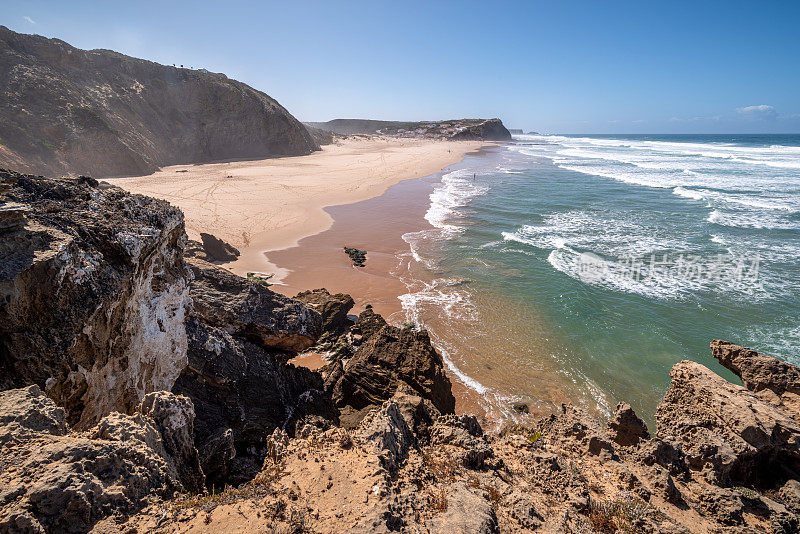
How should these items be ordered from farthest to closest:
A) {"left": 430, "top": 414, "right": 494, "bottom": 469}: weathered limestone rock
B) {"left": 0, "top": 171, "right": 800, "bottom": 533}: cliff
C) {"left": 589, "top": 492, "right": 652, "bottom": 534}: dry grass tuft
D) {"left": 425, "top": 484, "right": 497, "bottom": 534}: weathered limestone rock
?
{"left": 430, "top": 414, "right": 494, "bottom": 469}: weathered limestone rock → {"left": 589, "top": 492, "right": 652, "bottom": 534}: dry grass tuft → {"left": 425, "top": 484, "right": 497, "bottom": 534}: weathered limestone rock → {"left": 0, "top": 171, "right": 800, "bottom": 533}: cliff

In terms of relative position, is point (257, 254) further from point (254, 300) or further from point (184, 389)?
point (184, 389)

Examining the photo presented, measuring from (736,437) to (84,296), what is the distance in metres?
9.00

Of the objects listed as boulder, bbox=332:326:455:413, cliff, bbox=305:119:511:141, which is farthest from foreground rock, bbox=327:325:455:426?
cliff, bbox=305:119:511:141

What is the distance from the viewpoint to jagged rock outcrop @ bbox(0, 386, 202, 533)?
2477 millimetres

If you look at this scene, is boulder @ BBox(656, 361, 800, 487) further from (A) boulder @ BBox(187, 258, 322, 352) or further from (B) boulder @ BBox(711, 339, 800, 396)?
(A) boulder @ BBox(187, 258, 322, 352)

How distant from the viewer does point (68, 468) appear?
273 cm

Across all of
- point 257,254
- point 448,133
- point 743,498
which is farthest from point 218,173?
point 448,133

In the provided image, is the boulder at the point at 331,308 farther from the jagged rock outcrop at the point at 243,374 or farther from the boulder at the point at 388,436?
the boulder at the point at 388,436

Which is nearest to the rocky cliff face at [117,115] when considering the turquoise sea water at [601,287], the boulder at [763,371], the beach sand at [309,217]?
the beach sand at [309,217]

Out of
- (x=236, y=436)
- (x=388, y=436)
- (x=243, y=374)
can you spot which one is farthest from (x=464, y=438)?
(x=243, y=374)

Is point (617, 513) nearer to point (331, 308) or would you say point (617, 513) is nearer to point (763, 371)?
point (763, 371)

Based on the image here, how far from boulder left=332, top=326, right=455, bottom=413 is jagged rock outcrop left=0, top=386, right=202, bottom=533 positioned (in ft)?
13.7

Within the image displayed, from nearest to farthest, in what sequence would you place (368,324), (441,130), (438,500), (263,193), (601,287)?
(438,500), (368,324), (601,287), (263,193), (441,130)

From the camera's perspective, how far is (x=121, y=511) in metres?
2.84
